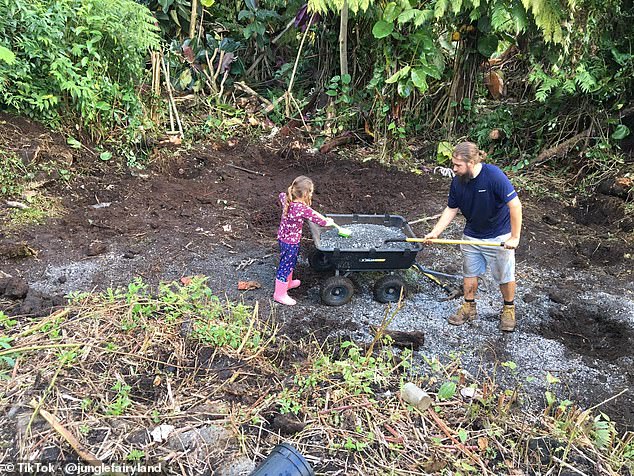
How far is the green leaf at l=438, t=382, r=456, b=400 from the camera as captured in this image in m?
2.99

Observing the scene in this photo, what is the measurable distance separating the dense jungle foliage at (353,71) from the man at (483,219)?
8.84 ft

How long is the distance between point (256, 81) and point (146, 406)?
6869 millimetres

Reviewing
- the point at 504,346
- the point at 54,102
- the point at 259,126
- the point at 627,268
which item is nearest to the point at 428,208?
the point at 627,268

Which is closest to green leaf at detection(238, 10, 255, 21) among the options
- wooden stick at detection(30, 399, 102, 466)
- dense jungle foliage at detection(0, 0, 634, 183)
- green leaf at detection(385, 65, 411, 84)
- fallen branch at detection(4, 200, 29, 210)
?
dense jungle foliage at detection(0, 0, 634, 183)

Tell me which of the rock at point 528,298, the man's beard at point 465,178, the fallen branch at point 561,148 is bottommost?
the rock at point 528,298

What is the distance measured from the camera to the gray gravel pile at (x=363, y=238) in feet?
13.5

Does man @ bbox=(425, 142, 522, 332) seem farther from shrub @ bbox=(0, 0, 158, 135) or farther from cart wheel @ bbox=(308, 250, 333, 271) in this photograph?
shrub @ bbox=(0, 0, 158, 135)

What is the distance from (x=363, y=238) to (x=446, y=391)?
1576 mm

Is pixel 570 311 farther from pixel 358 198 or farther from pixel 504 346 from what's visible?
pixel 358 198

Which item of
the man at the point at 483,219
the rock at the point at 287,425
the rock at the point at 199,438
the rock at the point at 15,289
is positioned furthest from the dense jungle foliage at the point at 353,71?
the rock at the point at 287,425

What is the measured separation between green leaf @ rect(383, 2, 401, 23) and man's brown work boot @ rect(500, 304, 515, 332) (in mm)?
4087

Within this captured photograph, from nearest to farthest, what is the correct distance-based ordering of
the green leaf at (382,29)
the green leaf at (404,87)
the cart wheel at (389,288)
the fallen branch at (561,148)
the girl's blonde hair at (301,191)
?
the girl's blonde hair at (301,191)
the cart wheel at (389,288)
the green leaf at (382,29)
the fallen branch at (561,148)
the green leaf at (404,87)

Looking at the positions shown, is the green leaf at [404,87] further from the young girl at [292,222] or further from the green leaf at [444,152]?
the young girl at [292,222]

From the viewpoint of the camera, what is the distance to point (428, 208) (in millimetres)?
5957
